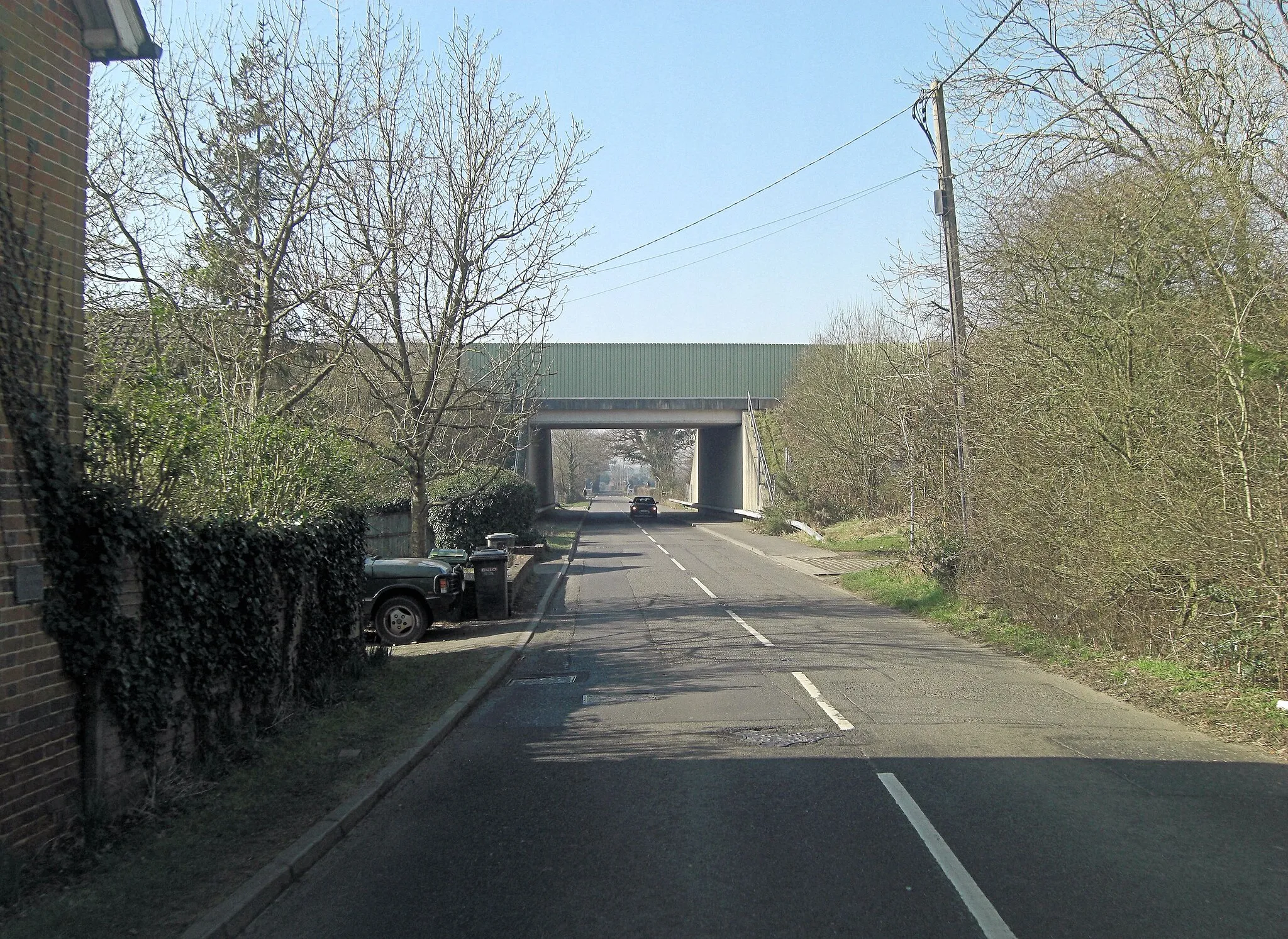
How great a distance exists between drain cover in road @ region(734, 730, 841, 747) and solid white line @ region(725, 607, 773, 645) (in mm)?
5281

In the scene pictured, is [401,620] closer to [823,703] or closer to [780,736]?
[823,703]

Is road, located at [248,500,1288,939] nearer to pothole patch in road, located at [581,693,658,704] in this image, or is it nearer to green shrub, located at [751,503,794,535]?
pothole patch in road, located at [581,693,658,704]

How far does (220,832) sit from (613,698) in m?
4.91

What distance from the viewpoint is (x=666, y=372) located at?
5225 cm

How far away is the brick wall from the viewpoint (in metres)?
5.15

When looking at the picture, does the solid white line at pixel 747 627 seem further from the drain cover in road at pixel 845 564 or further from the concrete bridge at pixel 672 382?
the concrete bridge at pixel 672 382

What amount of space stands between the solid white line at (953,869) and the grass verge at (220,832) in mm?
3661

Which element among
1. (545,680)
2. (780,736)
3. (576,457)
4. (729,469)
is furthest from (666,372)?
(576,457)

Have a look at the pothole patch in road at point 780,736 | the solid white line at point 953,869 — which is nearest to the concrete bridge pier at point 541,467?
the pothole patch in road at point 780,736

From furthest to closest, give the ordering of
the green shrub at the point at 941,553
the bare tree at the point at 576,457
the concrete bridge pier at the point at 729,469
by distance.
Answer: the bare tree at the point at 576,457 < the concrete bridge pier at the point at 729,469 < the green shrub at the point at 941,553

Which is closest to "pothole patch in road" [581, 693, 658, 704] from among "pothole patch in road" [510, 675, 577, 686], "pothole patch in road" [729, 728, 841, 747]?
"pothole patch in road" [510, 675, 577, 686]

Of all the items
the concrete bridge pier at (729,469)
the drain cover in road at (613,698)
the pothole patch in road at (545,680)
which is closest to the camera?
the drain cover in road at (613,698)

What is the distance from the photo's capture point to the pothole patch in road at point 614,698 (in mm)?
10164

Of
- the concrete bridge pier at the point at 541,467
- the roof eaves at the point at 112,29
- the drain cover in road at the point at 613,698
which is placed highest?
the roof eaves at the point at 112,29
